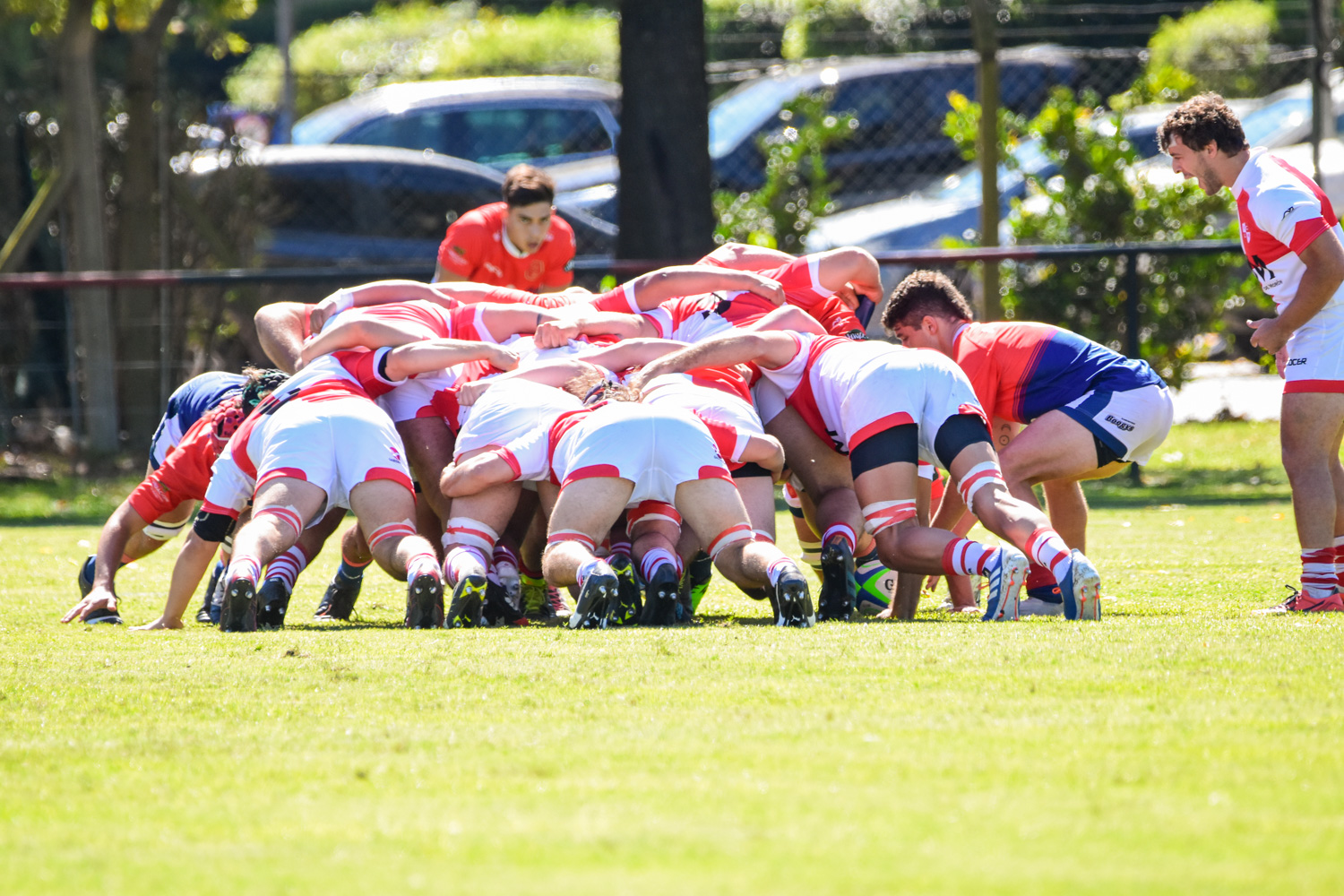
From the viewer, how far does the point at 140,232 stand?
36.0 ft

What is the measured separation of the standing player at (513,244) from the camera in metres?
7.38

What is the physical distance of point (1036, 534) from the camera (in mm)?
4617

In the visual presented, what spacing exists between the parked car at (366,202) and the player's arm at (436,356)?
7.69 meters

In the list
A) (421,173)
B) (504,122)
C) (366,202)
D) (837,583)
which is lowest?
(837,583)

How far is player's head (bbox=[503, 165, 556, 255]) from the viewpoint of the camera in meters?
7.33

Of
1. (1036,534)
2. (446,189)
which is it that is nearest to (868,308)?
(1036,534)

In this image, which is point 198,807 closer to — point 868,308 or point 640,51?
point 868,308

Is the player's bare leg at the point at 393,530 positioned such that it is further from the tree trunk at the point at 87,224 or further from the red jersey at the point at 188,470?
the tree trunk at the point at 87,224

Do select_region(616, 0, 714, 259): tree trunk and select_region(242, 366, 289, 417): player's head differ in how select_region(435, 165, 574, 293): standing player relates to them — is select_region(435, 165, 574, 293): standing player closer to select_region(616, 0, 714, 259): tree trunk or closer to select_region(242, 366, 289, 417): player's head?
select_region(242, 366, 289, 417): player's head

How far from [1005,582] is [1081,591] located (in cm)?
21

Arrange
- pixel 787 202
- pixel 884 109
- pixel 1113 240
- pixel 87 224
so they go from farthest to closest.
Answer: pixel 884 109 < pixel 787 202 < pixel 1113 240 < pixel 87 224

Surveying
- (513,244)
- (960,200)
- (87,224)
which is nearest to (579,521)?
(513,244)

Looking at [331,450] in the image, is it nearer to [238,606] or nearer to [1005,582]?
[238,606]

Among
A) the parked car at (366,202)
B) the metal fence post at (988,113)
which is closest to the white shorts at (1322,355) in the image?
the metal fence post at (988,113)
